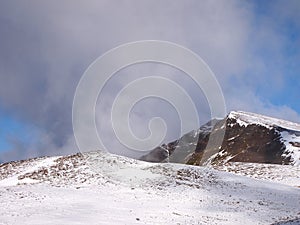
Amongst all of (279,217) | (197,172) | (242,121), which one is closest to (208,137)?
(242,121)

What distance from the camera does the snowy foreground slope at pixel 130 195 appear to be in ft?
79.9

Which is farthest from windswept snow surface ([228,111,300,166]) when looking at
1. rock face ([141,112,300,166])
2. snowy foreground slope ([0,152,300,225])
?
snowy foreground slope ([0,152,300,225])

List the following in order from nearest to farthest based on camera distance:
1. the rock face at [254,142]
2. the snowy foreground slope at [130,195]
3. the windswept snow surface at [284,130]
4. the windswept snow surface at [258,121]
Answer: the snowy foreground slope at [130,195]
the windswept snow surface at [284,130]
the rock face at [254,142]
the windswept snow surface at [258,121]

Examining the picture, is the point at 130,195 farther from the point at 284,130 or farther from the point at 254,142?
the point at 284,130

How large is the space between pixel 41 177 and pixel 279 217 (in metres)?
24.4

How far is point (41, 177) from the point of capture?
130 feet

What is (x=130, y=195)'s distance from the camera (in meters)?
31.9

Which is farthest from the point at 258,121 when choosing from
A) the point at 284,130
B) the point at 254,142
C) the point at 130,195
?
the point at 130,195

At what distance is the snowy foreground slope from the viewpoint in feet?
79.9

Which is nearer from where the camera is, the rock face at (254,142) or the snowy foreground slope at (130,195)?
the snowy foreground slope at (130,195)

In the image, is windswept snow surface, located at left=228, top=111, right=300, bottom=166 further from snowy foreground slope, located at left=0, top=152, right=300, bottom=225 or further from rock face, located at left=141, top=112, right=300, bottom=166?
snowy foreground slope, located at left=0, top=152, right=300, bottom=225

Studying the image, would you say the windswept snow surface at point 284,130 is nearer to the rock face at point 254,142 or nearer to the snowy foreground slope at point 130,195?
the rock face at point 254,142

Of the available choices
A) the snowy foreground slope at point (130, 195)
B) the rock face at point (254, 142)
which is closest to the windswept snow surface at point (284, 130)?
the rock face at point (254, 142)

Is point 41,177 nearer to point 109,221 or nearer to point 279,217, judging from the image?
point 109,221
